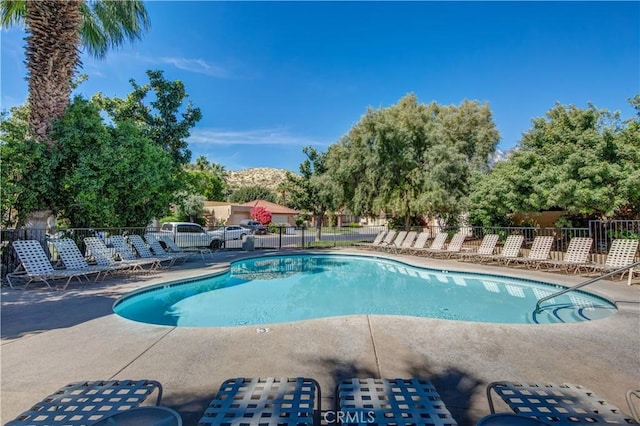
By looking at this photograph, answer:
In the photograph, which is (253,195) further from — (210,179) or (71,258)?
(71,258)

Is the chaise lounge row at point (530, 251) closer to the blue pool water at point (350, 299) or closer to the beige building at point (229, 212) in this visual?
the blue pool water at point (350, 299)

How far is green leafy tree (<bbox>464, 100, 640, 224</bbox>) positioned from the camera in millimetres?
10281

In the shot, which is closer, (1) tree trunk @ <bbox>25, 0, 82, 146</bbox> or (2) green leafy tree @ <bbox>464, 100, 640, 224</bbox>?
(1) tree trunk @ <bbox>25, 0, 82, 146</bbox>

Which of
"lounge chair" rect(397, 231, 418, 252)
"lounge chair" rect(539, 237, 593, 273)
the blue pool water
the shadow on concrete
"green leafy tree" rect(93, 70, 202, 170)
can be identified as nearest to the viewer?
the shadow on concrete

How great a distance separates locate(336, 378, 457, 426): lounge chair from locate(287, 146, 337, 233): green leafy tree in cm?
1716

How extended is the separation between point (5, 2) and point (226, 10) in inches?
258

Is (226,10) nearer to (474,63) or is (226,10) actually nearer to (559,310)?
(474,63)

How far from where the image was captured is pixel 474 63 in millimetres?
15984

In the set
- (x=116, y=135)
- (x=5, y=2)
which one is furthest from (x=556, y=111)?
(x=5, y=2)

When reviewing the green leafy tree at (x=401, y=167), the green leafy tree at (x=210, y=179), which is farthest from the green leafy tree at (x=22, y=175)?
the green leafy tree at (x=210, y=179)

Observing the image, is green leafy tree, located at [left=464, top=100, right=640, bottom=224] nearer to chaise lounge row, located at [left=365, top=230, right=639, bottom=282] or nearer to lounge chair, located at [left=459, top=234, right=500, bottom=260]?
chaise lounge row, located at [left=365, top=230, right=639, bottom=282]

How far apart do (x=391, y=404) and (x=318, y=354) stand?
6.32 feet

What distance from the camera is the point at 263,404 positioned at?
197 cm

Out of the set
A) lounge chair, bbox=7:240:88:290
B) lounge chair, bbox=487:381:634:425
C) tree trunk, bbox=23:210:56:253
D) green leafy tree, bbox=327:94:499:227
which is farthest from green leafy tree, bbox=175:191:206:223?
lounge chair, bbox=487:381:634:425
